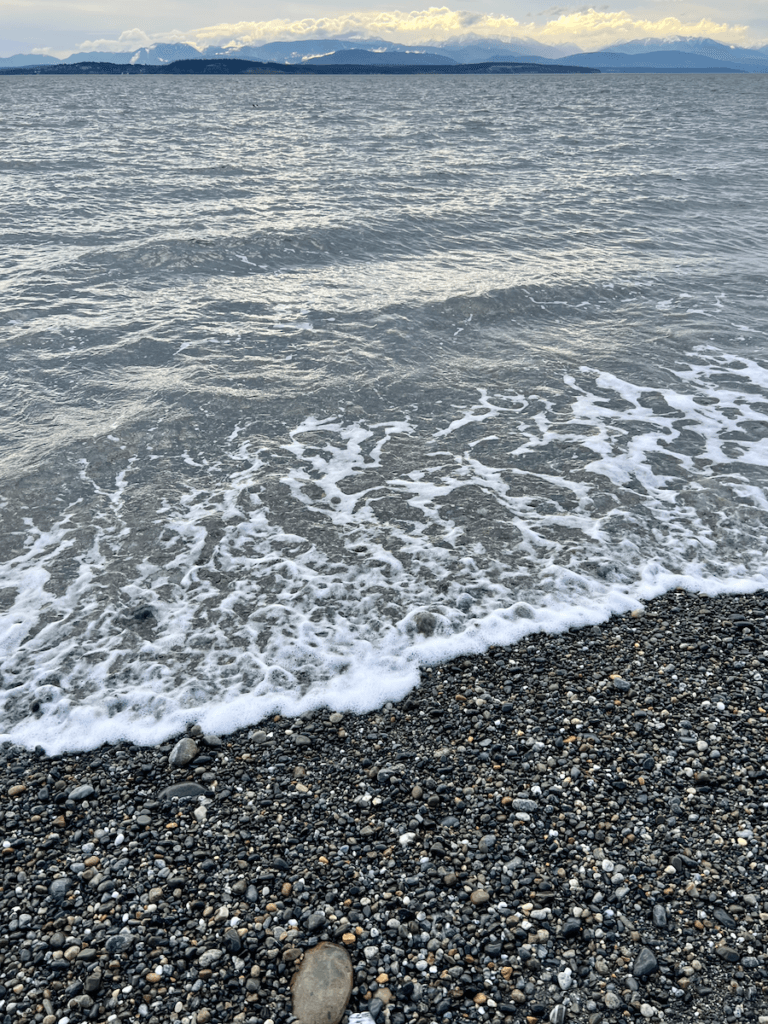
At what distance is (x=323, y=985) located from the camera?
3.77 meters

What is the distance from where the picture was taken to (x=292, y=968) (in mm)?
3875

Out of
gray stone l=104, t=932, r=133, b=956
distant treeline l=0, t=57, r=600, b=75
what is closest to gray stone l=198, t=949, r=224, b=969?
gray stone l=104, t=932, r=133, b=956

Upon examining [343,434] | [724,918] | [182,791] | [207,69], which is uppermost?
[207,69]

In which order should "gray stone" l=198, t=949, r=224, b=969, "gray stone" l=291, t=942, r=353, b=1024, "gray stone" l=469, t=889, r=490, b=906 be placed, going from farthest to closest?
"gray stone" l=469, t=889, r=490, b=906 < "gray stone" l=198, t=949, r=224, b=969 < "gray stone" l=291, t=942, r=353, b=1024

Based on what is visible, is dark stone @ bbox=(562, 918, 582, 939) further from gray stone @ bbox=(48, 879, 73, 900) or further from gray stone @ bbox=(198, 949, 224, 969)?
gray stone @ bbox=(48, 879, 73, 900)

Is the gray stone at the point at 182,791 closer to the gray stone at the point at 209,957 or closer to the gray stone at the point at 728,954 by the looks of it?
the gray stone at the point at 209,957

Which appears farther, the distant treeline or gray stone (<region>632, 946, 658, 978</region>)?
the distant treeline

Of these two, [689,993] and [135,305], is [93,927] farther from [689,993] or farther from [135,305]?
[135,305]

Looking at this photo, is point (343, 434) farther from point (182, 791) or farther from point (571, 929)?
point (571, 929)

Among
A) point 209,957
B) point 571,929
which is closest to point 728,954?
point 571,929

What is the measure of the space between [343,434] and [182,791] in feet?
22.7

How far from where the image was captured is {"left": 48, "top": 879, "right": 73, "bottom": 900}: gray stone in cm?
428

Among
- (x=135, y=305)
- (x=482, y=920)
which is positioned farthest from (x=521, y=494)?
(x=135, y=305)

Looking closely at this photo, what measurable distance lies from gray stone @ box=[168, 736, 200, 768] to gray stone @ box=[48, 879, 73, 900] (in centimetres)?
114
